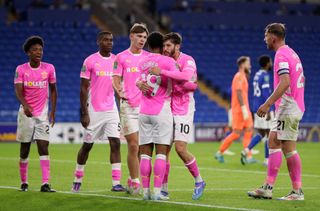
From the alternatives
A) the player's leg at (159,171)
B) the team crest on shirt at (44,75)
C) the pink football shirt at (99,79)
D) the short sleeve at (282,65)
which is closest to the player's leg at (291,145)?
the short sleeve at (282,65)

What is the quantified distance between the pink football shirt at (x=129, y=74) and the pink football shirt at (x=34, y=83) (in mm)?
1083

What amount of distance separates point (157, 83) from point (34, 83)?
2406 millimetres

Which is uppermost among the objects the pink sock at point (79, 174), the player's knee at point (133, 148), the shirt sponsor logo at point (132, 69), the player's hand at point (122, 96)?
the shirt sponsor logo at point (132, 69)

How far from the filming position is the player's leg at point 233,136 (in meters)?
20.5

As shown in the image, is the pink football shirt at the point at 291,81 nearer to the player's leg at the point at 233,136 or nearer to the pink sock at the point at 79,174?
the pink sock at the point at 79,174

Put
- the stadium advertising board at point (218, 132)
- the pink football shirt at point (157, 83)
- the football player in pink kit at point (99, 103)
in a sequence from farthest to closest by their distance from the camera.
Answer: the stadium advertising board at point (218, 132)
the football player in pink kit at point (99, 103)
the pink football shirt at point (157, 83)

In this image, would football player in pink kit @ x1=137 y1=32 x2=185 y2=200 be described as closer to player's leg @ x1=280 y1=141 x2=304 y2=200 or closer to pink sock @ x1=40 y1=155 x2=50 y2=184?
player's leg @ x1=280 y1=141 x2=304 y2=200

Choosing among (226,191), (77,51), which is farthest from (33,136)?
(77,51)

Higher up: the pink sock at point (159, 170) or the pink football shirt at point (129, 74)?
the pink football shirt at point (129, 74)

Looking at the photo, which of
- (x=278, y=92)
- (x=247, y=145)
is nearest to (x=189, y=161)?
(x=278, y=92)

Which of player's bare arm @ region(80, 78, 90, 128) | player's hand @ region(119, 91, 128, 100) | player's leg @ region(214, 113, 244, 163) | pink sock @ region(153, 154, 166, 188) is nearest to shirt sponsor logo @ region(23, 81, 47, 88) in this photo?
player's bare arm @ region(80, 78, 90, 128)

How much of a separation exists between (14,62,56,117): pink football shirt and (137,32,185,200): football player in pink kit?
2.11m

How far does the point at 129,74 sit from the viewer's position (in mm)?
12953

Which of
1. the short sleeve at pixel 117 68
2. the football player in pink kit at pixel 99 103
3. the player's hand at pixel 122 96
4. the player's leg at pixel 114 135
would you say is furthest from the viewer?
the player's leg at pixel 114 135
